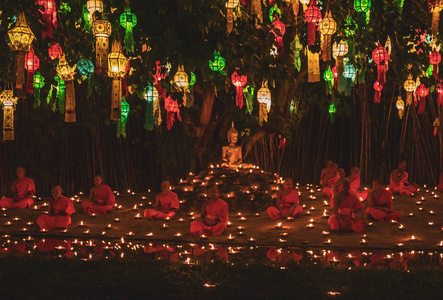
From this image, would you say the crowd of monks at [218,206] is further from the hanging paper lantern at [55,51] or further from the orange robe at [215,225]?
the hanging paper lantern at [55,51]

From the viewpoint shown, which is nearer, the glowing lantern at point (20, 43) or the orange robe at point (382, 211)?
the glowing lantern at point (20, 43)

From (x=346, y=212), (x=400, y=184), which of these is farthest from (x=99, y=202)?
(x=400, y=184)

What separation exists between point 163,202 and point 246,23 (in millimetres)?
2794

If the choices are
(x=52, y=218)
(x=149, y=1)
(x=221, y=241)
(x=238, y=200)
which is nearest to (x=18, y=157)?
(x=52, y=218)

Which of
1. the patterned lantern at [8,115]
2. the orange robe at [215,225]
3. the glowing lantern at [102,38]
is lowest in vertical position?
the orange robe at [215,225]

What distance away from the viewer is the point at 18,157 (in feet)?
38.2

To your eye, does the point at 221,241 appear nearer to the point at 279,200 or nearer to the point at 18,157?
the point at 279,200

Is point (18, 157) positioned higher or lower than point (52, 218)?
higher

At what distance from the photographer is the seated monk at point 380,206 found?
8.52 m

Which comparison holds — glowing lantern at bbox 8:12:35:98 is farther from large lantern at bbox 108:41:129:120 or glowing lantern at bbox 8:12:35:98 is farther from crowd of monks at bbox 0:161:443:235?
crowd of monks at bbox 0:161:443:235

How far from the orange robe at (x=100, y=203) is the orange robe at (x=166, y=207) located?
716 mm

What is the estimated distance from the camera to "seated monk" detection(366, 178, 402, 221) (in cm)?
852

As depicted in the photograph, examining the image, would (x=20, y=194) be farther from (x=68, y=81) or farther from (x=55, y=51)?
(x=68, y=81)

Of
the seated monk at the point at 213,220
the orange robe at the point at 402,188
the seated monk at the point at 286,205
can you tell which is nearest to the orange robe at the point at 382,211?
the seated monk at the point at 286,205
